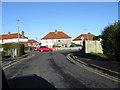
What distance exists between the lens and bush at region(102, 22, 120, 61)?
523 inches

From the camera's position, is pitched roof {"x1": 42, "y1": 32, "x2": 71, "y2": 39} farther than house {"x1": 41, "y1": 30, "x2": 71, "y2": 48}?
Yes

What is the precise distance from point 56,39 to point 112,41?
68680 millimetres

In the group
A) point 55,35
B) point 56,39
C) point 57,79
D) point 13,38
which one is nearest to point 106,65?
point 57,79

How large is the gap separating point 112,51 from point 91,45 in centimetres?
1288

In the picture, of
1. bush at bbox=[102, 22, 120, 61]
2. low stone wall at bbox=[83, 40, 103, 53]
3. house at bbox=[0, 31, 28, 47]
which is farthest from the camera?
house at bbox=[0, 31, 28, 47]

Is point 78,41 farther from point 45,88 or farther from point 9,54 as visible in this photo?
point 45,88

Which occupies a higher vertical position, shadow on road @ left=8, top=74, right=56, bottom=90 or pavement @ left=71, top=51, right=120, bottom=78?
pavement @ left=71, top=51, right=120, bottom=78

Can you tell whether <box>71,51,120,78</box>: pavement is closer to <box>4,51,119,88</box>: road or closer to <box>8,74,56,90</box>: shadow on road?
<box>4,51,119,88</box>: road

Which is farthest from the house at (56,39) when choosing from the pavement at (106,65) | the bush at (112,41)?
the bush at (112,41)

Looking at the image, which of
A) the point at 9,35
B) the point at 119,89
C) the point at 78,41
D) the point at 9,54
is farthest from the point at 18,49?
the point at 78,41

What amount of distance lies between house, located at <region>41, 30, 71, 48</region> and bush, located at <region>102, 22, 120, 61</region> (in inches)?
2629

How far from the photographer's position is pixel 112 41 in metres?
13.6

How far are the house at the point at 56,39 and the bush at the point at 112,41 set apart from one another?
66788mm

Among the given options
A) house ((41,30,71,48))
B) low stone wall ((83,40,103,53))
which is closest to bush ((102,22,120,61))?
low stone wall ((83,40,103,53))
